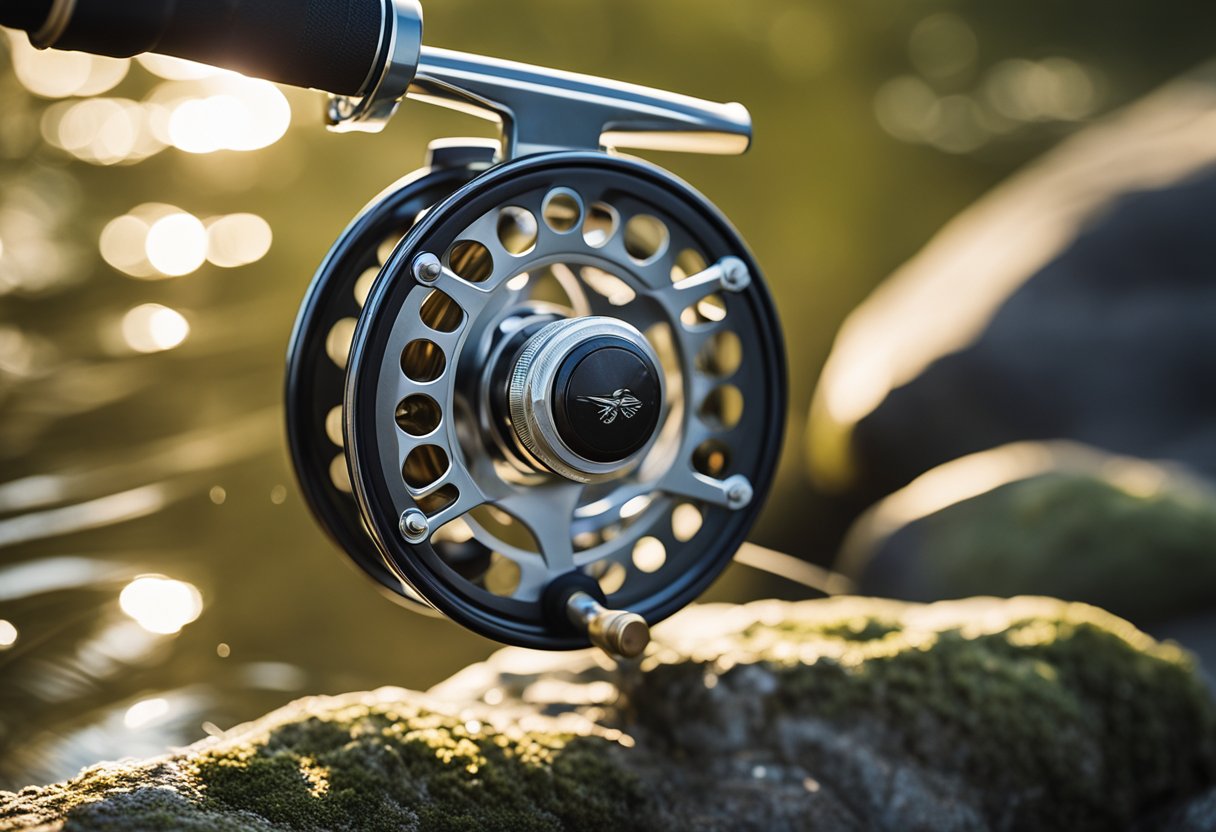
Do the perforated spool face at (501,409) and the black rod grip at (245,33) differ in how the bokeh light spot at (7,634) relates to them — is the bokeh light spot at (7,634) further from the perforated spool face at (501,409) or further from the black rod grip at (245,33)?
the black rod grip at (245,33)

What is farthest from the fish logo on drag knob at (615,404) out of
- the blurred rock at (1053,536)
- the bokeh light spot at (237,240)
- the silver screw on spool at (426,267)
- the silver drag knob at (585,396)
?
the bokeh light spot at (237,240)

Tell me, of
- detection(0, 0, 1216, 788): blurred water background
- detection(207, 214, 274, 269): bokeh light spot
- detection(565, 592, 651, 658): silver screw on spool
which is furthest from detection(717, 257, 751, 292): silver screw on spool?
detection(207, 214, 274, 269): bokeh light spot

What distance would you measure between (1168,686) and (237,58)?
1833mm

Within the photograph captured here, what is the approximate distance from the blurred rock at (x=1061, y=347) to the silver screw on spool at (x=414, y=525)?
2.98 meters

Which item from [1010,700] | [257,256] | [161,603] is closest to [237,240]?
[257,256]

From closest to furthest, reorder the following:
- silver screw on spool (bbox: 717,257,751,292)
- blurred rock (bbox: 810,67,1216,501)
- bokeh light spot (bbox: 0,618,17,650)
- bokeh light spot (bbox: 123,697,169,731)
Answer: silver screw on spool (bbox: 717,257,751,292) → bokeh light spot (bbox: 123,697,169,731) → bokeh light spot (bbox: 0,618,17,650) → blurred rock (bbox: 810,67,1216,501)

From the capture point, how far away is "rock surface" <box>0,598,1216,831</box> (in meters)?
1.63

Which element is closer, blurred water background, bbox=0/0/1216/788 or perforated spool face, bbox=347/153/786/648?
perforated spool face, bbox=347/153/786/648

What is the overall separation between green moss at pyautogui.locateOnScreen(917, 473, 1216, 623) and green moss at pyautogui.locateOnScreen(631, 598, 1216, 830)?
35.8 inches

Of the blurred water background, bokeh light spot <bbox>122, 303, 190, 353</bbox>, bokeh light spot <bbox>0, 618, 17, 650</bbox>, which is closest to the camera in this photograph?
bokeh light spot <bbox>0, 618, 17, 650</bbox>

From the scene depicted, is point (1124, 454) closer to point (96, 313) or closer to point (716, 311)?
point (716, 311)

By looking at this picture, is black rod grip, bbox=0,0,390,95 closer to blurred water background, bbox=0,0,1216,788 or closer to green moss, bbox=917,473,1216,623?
blurred water background, bbox=0,0,1216,788

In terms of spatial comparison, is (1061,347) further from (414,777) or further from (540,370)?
(414,777)

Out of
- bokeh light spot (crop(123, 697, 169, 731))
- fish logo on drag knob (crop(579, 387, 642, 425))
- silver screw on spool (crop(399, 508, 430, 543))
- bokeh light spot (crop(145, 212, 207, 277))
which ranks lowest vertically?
bokeh light spot (crop(123, 697, 169, 731))
